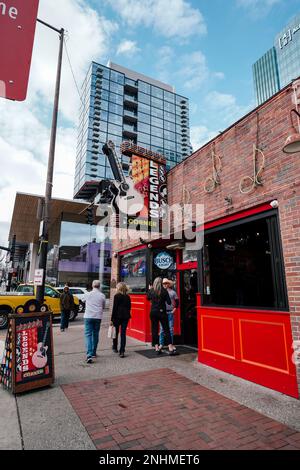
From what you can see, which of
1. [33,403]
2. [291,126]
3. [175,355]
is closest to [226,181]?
[291,126]

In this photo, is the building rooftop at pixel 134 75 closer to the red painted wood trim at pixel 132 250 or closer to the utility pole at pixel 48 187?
the utility pole at pixel 48 187

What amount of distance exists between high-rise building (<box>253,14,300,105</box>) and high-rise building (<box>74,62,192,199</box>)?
30.6 metres

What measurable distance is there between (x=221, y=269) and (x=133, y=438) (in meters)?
4.51

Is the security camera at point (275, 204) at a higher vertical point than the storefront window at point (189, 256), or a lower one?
higher

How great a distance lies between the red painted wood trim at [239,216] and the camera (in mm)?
4914

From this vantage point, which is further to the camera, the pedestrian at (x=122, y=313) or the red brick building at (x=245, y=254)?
the pedestrian at (x=122, y=313)

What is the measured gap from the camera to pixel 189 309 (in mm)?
8227

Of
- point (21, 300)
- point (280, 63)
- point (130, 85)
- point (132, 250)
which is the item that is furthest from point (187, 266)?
point (280, 63)

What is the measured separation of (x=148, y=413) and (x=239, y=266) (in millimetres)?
4790

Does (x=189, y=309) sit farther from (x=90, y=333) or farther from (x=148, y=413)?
(x=148, y=413)

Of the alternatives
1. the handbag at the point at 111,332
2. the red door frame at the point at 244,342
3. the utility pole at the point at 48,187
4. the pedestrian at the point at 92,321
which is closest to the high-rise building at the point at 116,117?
the utility pole at the point at 48,187

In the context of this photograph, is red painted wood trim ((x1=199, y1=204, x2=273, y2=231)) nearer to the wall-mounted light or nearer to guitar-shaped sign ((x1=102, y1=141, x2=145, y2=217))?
the wall-mounted light

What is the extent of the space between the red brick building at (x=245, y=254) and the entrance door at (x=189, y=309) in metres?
0.03

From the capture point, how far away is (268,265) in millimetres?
7172
